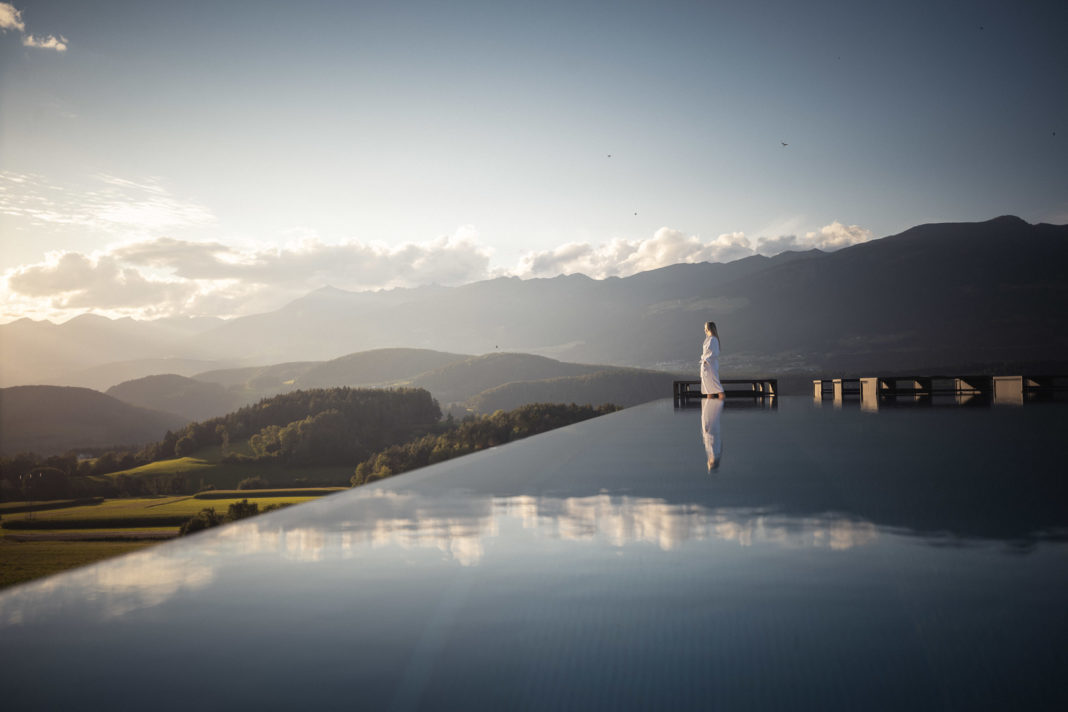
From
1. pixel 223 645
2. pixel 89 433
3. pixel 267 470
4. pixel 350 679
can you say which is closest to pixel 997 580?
pixel 350 679

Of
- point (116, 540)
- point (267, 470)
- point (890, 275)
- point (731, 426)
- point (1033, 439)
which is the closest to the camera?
point (1033, 439)

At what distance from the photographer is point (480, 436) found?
8488 centimetres

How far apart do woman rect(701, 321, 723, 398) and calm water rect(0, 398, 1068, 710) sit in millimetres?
11089

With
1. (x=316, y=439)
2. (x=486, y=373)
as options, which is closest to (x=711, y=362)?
(x=316, y=439)

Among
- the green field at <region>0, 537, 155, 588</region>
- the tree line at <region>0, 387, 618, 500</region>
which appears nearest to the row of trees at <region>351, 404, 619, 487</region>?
the tree line at <region>0, 387, 618, 500</region>

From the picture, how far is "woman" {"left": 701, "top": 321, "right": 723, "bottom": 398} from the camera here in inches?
611

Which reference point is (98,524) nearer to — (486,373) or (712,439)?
(712,439)

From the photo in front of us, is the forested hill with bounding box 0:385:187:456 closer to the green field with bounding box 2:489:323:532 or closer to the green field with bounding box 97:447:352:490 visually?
the green field with bounding box 97:447:352:490

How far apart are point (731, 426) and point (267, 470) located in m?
101

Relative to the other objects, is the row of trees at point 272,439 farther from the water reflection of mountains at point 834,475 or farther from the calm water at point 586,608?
the calm water at point 586,608

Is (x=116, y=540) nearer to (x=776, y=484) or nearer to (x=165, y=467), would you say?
(x=165, y=467)

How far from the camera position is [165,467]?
347 feet

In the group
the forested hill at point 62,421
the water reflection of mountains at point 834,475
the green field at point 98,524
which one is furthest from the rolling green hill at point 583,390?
the water reflection of mountains at point 834,475

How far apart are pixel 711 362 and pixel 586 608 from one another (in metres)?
15.4
